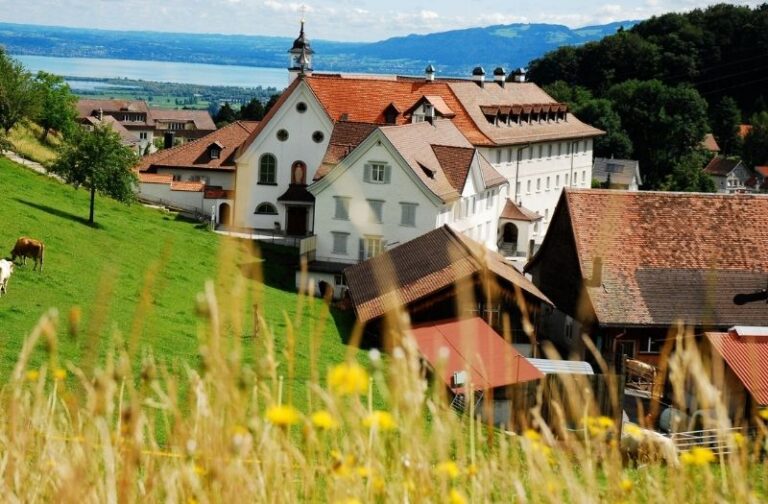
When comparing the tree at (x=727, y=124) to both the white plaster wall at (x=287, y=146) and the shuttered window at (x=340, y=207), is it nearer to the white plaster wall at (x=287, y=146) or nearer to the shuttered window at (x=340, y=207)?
the white plaster wall at (x=287, y=146)

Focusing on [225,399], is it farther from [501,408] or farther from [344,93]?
[344,93]

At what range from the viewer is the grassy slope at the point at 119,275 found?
20.8 meters

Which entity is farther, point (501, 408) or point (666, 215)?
point (666, 215)

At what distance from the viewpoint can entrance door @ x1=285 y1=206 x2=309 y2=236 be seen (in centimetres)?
4940

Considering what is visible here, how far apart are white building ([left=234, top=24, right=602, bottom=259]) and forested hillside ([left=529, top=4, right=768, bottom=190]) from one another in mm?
22086

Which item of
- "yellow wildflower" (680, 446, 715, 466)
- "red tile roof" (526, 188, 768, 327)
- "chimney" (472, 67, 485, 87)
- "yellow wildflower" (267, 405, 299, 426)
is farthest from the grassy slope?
"chimney" (472, 67, 485, 87)

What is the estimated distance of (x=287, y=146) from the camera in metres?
50.7

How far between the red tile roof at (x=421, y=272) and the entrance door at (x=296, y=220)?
12.4 m

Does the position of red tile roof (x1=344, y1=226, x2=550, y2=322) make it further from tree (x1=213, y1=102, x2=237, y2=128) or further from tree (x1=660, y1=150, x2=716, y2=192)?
tree (x1=213, y1=102, x2=237, y2=128)

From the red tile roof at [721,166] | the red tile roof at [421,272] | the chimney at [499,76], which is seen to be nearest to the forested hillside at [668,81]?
the red tile roof at [721,166]

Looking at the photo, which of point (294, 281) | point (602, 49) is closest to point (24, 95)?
point (294, 281)

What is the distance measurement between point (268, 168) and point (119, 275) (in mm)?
25464

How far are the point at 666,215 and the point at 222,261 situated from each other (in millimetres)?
32761

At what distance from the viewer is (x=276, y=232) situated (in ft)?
162
